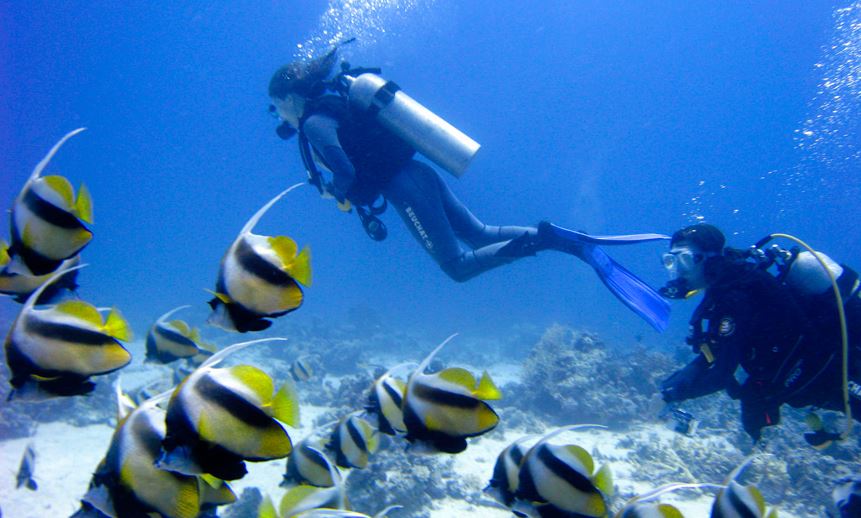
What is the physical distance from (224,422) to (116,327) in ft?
2.48

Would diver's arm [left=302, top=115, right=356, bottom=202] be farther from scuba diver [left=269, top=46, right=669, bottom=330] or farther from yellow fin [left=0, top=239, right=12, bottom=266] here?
yellow fin [left=0, top=239, right=12, bottom=266]

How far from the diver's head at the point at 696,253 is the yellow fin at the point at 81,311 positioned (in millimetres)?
5691

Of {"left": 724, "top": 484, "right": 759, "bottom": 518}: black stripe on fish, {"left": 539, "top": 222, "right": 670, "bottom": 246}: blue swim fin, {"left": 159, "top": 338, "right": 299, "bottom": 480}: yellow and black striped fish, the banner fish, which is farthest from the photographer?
{"left": 539, "top": 222, "right": 670, "bottom": 246}: blue swim fin

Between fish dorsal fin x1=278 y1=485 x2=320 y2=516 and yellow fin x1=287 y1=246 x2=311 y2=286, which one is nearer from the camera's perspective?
yellow fin x1=287 y1=246 x2=311 y2=286

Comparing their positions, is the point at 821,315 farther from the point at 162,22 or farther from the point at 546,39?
the point at 162,22

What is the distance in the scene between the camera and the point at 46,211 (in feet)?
5.32

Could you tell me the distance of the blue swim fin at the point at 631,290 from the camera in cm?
662

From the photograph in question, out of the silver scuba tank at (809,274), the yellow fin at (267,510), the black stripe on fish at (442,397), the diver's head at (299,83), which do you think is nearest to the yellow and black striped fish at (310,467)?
the yellow fin at (267,510)

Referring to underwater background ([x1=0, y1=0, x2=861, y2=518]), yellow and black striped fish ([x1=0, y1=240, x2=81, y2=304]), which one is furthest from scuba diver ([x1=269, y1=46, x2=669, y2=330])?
underwater background ([x1=0, y1=0, x2=861, y2=518])

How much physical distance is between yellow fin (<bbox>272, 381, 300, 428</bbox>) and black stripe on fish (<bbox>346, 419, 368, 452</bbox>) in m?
1.59

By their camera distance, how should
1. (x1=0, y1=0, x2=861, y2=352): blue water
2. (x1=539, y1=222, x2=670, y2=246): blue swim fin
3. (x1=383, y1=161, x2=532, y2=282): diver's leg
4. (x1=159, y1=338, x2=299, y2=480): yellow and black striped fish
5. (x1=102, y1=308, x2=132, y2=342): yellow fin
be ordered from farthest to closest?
1. (x1=0, y1=0, x2=861, y2=352): blue water
2. (x1=383, y1=161, x2=532, y2=282): diver's leg
3. (x1=539, y1=222, x2=670, y2=246): blue swim fin
4. (x1=102, y1=308, x2=132, y2=342): yellow fin
5. (x1=159, y1=338, x2=299, y2=480): yellow and black striped fish

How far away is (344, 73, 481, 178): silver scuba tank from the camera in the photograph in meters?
6.94

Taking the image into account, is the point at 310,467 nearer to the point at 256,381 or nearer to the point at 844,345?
the point at 256,381

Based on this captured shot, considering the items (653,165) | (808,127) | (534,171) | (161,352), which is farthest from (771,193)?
(161,352)
